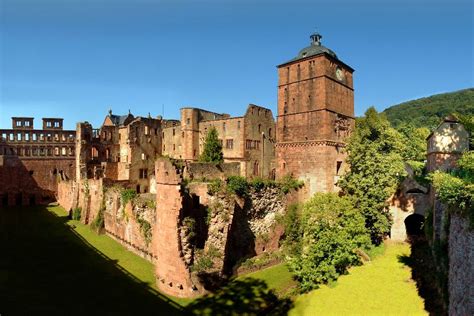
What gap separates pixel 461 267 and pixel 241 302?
11.1 m

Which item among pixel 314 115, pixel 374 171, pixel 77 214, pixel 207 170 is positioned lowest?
pixel 77 214

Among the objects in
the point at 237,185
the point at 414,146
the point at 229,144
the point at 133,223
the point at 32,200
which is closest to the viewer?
the point at 237,185

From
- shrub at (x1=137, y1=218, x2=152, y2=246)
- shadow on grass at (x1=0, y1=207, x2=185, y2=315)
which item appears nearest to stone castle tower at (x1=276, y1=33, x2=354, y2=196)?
shrub at (x1=137, y1=218, x2=152, y2=246)

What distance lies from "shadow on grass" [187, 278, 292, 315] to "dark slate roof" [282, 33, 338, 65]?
21092 millimetres

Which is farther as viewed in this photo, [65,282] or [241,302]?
[65,282]

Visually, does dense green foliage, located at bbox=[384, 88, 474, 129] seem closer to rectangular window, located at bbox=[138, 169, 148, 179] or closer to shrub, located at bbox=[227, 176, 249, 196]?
rectangular window, located at bbox=[138, 169, 148, 179]

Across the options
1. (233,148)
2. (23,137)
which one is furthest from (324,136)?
(23,137)

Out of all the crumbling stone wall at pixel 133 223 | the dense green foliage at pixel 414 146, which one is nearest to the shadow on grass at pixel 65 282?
Answer: the crumbling stone wall at pixel 133 223

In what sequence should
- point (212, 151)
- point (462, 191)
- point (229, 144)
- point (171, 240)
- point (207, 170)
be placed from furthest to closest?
point (229, 144)
point (212, 151)
point (207, 170)
point (171, 240)
point (462, 191)

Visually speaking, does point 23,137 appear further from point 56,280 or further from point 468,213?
point 468,213

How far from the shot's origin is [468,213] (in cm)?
1200

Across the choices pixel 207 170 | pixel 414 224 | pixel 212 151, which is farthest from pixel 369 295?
pixel 212 151

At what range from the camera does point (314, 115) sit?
31500 mm

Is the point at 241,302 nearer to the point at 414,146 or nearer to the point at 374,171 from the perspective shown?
the point at 374,171
